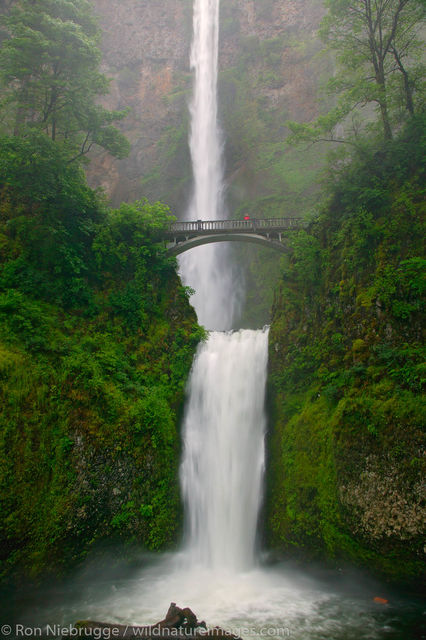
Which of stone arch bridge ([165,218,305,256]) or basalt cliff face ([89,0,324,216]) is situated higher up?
basalt cliff face ([89,0,324,216])

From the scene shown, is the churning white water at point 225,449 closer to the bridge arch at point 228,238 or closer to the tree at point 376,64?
the bridge arch at point 228,238

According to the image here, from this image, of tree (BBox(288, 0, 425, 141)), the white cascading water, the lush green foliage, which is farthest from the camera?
tree (BBox(288, 0, 425, 141))

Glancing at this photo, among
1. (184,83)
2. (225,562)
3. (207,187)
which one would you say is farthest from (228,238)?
(184,83)

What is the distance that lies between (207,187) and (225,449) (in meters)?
23.2

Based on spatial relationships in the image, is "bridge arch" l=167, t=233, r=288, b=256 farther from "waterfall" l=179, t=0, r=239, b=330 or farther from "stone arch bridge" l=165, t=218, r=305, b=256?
"waterfall" l=179, t=0, r=239, b=330

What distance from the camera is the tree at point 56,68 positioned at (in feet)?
46.8

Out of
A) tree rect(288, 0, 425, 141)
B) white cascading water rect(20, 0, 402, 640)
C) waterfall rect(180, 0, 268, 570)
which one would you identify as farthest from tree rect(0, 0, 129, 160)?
A: white cascading water rect(20, 0, 402, 640)

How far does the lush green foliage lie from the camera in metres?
9.13

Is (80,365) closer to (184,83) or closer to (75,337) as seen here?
(75,337)

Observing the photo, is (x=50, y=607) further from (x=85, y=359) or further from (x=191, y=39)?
(x=191, y=39)

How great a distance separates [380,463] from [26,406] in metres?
8.79

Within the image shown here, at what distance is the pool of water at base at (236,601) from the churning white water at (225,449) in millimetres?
897

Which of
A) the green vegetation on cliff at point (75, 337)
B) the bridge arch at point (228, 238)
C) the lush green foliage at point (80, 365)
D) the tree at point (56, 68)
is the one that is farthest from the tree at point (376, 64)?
the tree at point (56, 68)

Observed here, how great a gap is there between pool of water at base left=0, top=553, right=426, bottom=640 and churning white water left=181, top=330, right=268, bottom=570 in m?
0.90
